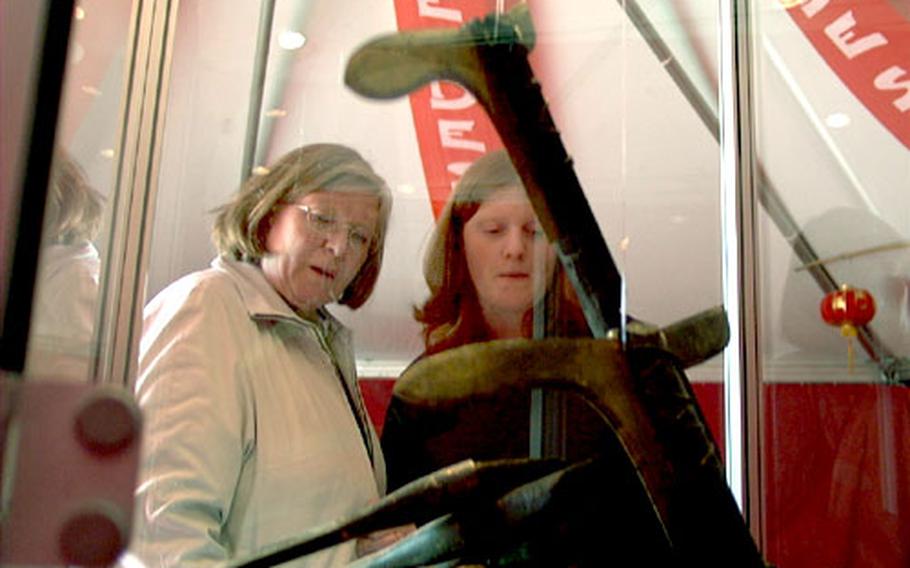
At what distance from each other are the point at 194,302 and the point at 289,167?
6.5 inches

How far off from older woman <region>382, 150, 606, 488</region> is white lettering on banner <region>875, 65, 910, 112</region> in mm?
524

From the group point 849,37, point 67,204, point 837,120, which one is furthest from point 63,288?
point 837,120

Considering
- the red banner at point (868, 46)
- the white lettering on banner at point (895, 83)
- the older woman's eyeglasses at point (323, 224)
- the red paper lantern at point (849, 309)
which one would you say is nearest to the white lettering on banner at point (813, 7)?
the red banner at point (868, 46)

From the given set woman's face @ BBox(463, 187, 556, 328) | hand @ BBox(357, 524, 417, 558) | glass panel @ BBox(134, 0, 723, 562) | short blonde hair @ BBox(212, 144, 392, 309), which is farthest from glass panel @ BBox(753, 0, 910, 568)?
hand @ BBox(357, 524, 417, 558)

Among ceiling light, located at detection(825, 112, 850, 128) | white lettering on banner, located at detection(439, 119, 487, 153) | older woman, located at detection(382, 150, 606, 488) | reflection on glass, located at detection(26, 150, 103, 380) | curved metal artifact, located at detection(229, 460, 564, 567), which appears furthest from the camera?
ceiling light, located at detection(825, 112, 850, 128)

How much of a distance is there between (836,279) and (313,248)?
0.74 meters

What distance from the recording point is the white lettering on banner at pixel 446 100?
64 centimetres

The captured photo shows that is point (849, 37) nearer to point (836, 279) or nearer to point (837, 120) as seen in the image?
point (837, 120)

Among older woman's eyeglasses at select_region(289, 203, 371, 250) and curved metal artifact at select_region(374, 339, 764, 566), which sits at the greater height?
older woman's eyeglasses at select_region(289, 203, 371, 250)

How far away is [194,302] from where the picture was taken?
57cm

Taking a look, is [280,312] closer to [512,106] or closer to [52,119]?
[512,106]

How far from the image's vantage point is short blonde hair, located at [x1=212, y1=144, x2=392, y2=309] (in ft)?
2.15

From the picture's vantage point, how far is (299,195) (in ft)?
2.17

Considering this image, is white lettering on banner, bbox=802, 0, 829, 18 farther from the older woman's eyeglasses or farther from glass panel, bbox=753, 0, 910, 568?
the older woman's eyeglasses
